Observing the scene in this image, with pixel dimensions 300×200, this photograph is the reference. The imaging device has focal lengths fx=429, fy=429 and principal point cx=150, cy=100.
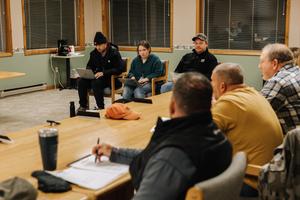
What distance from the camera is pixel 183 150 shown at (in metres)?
1.47

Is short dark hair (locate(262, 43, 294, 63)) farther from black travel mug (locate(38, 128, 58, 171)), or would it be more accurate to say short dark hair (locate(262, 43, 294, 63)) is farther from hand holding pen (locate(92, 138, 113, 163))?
black travel mug (locate(38, 128, 58, 171))

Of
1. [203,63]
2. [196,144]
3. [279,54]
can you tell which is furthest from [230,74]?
[203,63]

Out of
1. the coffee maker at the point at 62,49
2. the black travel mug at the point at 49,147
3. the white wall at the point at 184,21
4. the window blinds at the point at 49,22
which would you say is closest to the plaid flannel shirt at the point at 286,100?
the black travel mug at the point at 49,147

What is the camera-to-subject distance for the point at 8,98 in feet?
24.8

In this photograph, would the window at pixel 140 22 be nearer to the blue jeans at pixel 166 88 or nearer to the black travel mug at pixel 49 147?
the blue jeans at pixel 166 88

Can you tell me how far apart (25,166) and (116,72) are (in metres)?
3.98

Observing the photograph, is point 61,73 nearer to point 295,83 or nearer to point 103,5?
point 103,5

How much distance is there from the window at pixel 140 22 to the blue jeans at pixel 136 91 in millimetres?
2783

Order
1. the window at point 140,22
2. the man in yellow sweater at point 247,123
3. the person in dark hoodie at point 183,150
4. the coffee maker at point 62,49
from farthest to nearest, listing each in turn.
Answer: the window at point 140,22
the coffee maker at point 62,49
the man in yellow sweater at point 247,123
the person in dark hoodie at point 183,150

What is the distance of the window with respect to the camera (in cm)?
841

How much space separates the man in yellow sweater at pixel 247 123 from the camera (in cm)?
227

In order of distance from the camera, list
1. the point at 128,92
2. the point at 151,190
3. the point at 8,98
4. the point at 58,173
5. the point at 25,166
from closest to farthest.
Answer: the point at 151,190, the point at 58,173, the point at 25,166, the point at 128,92, the point at 8,98

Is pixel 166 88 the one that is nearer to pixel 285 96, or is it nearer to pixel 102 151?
pixel 285 96

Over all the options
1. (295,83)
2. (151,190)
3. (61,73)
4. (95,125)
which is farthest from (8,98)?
(151,190)
